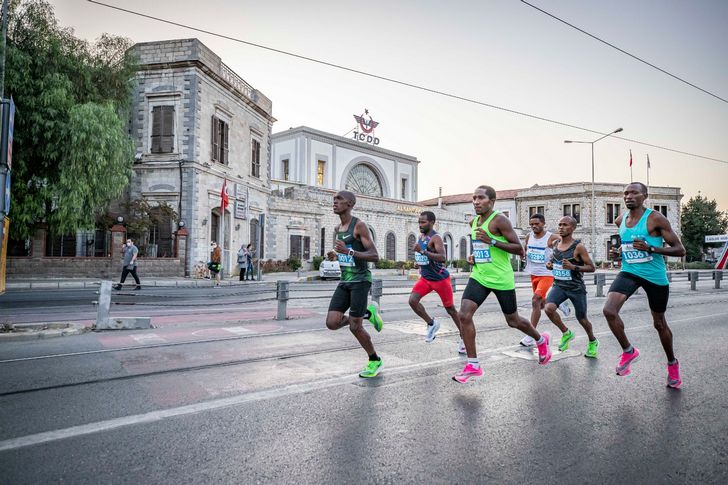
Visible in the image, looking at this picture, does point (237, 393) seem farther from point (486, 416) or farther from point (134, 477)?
→ point (486, 416)

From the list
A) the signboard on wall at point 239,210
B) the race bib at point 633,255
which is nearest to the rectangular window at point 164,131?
the signboard on wall at point 239,210

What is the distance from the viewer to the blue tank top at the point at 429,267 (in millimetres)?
7258

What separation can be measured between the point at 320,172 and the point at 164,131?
23048 millimetres

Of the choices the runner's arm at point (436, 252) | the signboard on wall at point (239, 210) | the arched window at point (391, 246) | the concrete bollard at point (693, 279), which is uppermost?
the signboard on wall at point (239, 210)

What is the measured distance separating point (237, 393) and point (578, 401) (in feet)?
10.2

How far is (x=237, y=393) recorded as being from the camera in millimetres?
4414

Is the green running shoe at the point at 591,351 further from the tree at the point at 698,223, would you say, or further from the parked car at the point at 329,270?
→ the tree at the point at 698,223

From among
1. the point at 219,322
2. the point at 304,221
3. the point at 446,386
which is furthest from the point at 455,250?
the point at 446,386

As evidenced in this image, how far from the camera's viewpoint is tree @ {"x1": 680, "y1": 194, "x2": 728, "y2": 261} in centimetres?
6444

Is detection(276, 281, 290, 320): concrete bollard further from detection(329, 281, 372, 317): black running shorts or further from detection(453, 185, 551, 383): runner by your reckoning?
detection(453, 185, 551, 383): runner

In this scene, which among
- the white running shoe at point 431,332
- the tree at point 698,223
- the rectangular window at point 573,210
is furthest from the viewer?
the tree at point 698,223

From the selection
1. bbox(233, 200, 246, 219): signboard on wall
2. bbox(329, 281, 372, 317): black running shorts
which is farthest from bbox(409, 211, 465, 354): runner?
bbox(233, 200, 246, 219): signboard on wall

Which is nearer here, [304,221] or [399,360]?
[399,360]

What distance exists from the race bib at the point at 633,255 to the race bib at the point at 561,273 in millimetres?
1496
